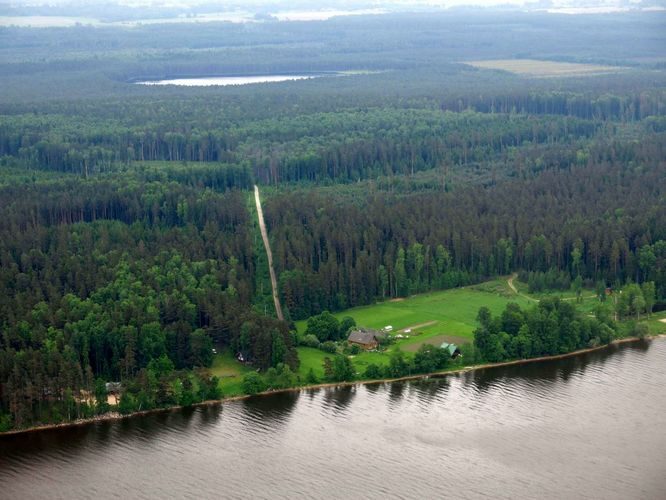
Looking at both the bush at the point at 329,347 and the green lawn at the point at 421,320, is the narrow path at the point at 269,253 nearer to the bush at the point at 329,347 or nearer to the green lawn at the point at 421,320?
the green lawn at the point at 421,320

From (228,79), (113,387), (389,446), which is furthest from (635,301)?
(228,79)

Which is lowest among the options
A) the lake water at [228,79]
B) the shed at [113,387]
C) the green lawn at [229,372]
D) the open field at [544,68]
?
the green lawn at [229,372]

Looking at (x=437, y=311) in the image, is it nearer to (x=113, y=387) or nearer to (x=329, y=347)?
(x=329, y=347)

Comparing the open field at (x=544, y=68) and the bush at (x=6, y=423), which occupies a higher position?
the open field at (x=544, y=68)

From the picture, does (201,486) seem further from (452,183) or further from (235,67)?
(235,67)

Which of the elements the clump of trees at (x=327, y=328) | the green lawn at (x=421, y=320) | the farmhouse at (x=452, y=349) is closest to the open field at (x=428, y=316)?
the green lawn at (x=421, y=320)

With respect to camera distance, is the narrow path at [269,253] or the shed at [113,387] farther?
the narrow path at [269,253]
